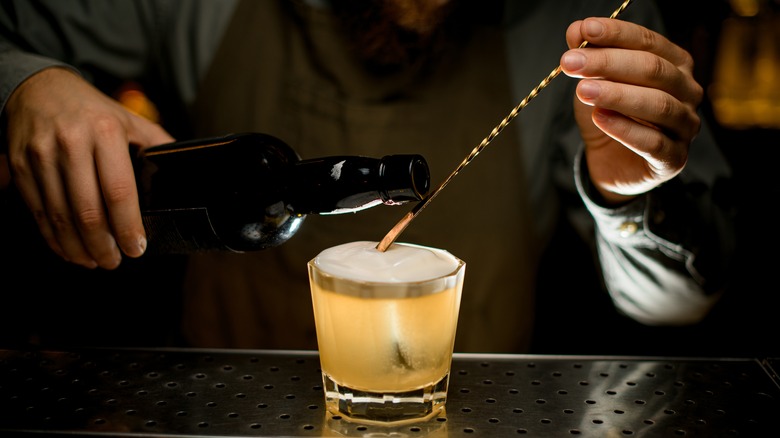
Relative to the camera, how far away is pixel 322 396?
0.80 meters

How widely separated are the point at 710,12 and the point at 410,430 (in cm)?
139

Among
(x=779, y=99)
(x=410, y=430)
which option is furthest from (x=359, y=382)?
(x=779, y=99)

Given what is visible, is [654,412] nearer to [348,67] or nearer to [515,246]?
[515,246]

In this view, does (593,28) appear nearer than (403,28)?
Yes

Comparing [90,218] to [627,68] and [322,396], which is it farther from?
[627,68]

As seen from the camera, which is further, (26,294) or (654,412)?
(26,294)

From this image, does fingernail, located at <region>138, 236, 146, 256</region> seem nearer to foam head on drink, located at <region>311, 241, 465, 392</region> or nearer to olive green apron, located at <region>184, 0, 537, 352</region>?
foam head on drink, located at <region>311, 241, 465, 392</region>

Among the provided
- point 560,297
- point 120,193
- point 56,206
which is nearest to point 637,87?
point 120,193

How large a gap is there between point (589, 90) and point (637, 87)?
67 mm

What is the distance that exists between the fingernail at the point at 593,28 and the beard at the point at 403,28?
2.75ft

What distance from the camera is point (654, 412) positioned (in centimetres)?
76

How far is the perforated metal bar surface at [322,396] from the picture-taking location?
718 mm

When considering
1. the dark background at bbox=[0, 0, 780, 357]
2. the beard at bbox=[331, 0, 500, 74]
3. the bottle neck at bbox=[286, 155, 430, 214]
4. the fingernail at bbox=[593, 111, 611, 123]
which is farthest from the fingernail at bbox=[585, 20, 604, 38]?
the dark background at bbox=[0, 0, 780, 357]

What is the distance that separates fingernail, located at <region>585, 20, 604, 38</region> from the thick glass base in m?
0.41
